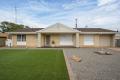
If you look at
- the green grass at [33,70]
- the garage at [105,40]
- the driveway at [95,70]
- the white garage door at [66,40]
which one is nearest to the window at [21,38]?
the white garage door at [66,40]

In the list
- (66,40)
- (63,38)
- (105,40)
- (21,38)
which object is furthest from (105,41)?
(21,38)

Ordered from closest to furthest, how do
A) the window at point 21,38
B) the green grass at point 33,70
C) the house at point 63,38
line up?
the green grass at point 33,70, the house at point 63,38, the window at point 21,38

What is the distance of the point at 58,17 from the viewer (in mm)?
44188

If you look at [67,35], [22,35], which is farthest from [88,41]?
[22,35]

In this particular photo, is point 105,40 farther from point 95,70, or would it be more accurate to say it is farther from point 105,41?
point 95,70

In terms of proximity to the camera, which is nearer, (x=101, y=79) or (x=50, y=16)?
(x=101, y=79)

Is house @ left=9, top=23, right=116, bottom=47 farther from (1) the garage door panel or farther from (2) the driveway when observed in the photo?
(2) the driveway

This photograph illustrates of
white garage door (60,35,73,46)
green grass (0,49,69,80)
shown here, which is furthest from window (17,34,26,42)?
green grass (0,49,69,80)

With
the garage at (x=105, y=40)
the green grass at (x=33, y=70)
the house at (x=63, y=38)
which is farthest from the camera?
the garage at (x=105, y=40)

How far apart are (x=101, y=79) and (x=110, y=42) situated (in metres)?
26.8

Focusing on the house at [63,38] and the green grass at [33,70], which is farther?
the house at [63,38]

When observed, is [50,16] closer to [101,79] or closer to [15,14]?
[15,14]

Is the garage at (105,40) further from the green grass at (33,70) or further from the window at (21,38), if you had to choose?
the green grass at (33,70)

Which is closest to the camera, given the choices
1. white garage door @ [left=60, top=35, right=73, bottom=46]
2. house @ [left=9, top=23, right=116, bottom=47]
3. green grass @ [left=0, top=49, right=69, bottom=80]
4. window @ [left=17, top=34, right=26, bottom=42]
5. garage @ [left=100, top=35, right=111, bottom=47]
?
green grass @ [left=0, top=49, right=69, bottom=80]
